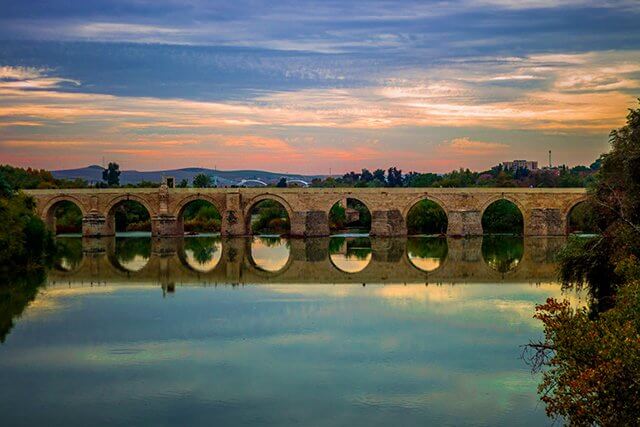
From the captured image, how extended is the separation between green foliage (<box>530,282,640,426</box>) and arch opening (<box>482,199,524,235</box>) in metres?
32.5

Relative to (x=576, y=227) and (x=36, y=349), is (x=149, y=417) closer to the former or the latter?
(x=36, y=349)

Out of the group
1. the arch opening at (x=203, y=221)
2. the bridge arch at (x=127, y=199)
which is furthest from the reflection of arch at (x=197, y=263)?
the arch opening at (x=203, y=221)

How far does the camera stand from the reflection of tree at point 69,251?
27922 millimetres

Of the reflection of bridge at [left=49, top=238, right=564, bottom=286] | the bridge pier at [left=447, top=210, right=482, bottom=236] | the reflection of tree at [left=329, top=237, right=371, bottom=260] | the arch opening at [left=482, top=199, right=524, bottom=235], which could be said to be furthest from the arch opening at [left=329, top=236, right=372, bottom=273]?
the arch opening at [left=482, top=199, right=524, bottom=235]

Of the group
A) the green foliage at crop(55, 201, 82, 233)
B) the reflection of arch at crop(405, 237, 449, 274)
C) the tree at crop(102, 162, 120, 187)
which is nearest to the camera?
the reflection of arch at crop(405, 237, 449, 274)

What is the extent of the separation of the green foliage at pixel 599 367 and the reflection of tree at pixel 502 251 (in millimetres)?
16743

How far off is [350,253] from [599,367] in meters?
23.5

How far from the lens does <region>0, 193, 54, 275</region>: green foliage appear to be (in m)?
23.1

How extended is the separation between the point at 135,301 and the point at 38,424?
30.5 feet

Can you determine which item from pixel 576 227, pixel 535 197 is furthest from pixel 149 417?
pixel 576 227

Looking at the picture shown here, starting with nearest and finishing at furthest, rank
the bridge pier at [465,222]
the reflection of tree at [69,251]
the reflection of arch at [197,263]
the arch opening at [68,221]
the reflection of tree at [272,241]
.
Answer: the reflection of arch at [197,263] → the reflection of tree at [69,251] → the reflection of tree at [272,241] → the bridge pier at [465,222] → the arch opening at [68,221]

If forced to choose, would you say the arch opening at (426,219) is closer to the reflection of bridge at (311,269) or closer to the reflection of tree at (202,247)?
the reflection of bridge at (311,269)

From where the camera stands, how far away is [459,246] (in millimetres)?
32719

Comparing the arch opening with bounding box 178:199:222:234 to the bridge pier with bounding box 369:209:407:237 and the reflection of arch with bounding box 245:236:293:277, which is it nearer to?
the bridge pier with bounding box 369:209:407:237
